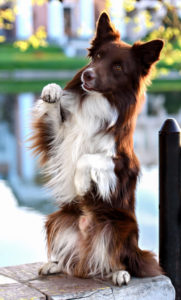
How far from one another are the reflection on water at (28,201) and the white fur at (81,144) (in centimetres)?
22

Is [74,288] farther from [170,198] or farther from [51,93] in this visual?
[51,93]

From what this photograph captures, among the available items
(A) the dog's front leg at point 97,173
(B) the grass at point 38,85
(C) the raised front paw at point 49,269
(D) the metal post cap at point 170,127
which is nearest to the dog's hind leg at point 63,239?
(C) the raised front paw at point 49,269

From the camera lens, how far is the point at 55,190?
298cm

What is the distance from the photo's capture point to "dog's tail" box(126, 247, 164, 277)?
115 inches

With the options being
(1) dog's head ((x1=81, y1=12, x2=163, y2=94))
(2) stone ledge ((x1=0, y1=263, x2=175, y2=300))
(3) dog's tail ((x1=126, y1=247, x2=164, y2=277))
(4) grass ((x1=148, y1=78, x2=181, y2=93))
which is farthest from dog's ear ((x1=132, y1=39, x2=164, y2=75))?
(4) grass ((x1=148, y1=78, x2=181, y2=93))

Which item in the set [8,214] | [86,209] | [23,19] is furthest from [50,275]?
[23,19]

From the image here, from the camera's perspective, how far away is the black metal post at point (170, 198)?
3082mm

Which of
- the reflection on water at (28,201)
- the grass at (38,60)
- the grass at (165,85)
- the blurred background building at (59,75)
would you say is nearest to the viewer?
the reflection on water at (28,201)

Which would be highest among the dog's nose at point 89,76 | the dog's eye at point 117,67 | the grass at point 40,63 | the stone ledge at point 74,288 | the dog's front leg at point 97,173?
the grass at point 40,63

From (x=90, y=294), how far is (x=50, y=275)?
1.21ft

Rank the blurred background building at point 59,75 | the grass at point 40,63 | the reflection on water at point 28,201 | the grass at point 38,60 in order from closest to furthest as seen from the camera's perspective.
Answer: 1. the reflection on water at point 28,201
2. the blurred background building at point 59,75
3. the grass at point 40,63
4. the grass at point 38,60

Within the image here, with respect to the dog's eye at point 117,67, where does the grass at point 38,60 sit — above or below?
above

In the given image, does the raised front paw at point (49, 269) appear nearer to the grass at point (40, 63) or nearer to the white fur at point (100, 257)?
the white fur at point (100, 257)

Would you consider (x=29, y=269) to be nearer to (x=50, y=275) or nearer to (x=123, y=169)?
(x=50, y=275)
